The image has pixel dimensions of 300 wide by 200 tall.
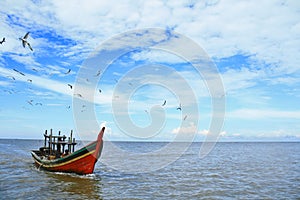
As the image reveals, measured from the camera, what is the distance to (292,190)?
2075 cm

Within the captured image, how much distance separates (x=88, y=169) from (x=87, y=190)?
4.68 meters

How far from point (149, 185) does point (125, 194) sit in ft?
12.9

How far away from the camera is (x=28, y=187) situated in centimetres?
2003

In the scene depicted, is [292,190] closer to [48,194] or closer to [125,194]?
[125,194]

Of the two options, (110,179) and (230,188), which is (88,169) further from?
(230,188)

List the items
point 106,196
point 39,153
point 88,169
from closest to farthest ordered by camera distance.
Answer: point 106,196
point 88,169
point 39,153

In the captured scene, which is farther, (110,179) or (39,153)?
(39,153)

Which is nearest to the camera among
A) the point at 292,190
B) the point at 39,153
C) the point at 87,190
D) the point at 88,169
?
the point at 87,190

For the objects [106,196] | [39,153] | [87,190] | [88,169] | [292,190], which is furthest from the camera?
[39,153]

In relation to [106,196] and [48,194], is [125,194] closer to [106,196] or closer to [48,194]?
[106,196]

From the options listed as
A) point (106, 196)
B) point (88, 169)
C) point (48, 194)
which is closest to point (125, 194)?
point (106, 196)

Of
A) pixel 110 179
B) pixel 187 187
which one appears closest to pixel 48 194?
pixel 110 179

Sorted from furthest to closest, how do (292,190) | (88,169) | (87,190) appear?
(88,169) → (292,190) → (87,190)

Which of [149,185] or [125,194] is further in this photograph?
[149,185]
